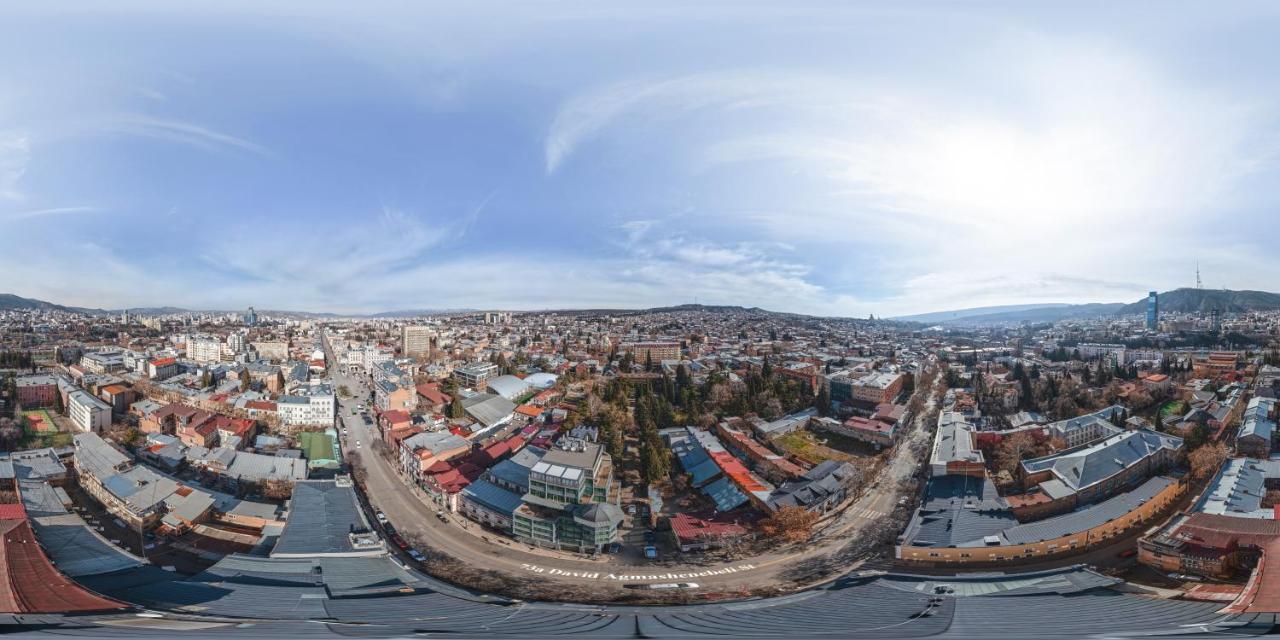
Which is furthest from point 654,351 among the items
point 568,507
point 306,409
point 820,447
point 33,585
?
point 33,585

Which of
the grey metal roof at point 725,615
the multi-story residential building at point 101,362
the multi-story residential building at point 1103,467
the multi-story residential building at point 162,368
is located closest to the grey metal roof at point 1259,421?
the multi-story residential building at point 1103,467

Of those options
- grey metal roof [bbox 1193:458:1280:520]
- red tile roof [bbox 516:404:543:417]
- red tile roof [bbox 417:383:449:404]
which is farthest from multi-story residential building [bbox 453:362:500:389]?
grey metal roof [bbox 1193:458:1280:520]

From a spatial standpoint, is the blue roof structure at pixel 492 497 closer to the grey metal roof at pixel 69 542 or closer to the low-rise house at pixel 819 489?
the grey metal roof at pixel 69 542

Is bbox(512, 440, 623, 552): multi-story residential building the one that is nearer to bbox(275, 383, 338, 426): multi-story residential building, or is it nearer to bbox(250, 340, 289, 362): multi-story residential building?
bbox(275, 383, 338, 426): multi-story residential building

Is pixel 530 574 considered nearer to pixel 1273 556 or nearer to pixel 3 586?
pixel 3 586

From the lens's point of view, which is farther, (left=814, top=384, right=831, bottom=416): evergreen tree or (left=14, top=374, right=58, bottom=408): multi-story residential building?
(left=814, top=384, right=831, bottom=416): evergreen tree

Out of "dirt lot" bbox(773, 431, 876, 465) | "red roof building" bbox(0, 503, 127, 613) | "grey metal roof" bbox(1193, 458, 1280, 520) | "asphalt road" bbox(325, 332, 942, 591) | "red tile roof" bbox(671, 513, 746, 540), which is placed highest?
"grey metal roof" bbox(1193, 458, 1280, 520)
